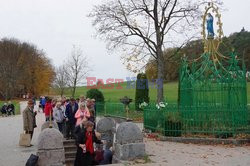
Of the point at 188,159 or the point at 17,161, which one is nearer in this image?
the point at 188,159

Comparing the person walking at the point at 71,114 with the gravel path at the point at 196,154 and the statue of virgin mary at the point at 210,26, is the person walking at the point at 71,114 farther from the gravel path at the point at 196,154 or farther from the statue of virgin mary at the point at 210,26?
the statue of virgin mary at the point at 210,26

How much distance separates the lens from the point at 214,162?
9016 mm

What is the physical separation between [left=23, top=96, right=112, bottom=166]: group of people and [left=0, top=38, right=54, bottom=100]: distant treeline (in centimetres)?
4812

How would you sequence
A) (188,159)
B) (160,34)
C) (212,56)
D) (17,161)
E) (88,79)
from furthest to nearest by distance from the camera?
(88,79) → (160,34) → (212,56) → (17,161) → (188,159)

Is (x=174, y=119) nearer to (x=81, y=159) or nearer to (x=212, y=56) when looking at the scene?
(x=212, y=56)

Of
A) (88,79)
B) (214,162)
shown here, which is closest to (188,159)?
(214,162)

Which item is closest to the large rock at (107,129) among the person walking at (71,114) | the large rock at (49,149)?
the person walking at (71,114)

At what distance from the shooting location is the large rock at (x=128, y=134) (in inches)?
376

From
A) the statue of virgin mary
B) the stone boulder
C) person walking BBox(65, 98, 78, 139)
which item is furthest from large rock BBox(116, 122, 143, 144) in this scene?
the statue of virgin mary

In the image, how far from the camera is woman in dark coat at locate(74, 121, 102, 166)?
8531 millimetres

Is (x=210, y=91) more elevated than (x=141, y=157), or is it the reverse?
(x=210, y=91)

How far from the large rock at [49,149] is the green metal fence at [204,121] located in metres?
5.69

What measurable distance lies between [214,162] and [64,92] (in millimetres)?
48027

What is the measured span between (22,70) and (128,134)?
59.3 meters
